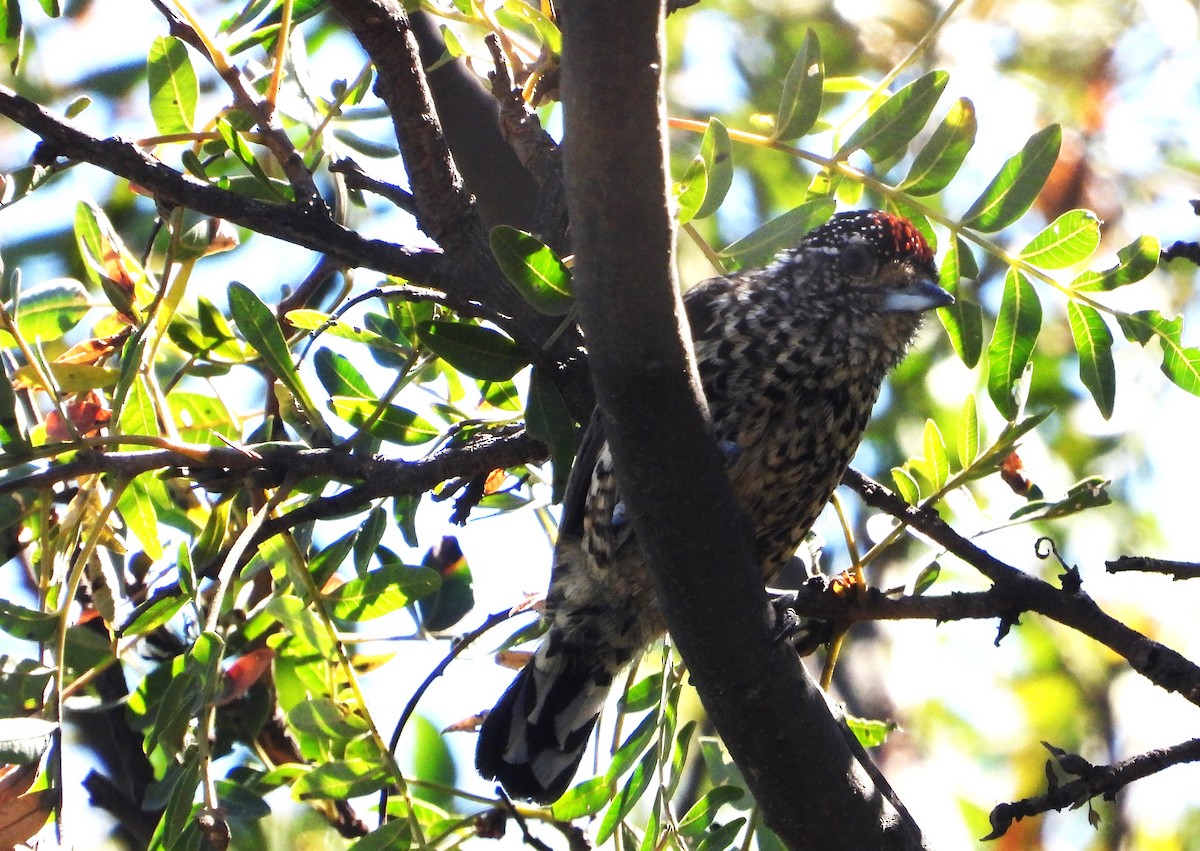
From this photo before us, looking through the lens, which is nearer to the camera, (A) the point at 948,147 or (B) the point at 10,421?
(B) the point at 10,421

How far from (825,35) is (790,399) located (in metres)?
2.53

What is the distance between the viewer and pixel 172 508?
2.62 m

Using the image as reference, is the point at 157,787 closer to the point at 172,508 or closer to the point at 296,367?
the point at 172,508

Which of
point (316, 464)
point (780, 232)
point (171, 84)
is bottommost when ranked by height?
point (316, 464)

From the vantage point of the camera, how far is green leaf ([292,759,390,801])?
2311 millimetres

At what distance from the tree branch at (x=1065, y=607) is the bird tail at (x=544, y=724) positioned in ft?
2.66

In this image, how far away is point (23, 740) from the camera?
1.93 metres

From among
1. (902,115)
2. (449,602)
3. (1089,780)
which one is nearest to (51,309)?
(449,602)

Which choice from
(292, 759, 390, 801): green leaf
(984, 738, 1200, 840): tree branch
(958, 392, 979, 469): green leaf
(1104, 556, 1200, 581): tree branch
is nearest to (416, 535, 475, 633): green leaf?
(292, 759, 390, 801): green leaf

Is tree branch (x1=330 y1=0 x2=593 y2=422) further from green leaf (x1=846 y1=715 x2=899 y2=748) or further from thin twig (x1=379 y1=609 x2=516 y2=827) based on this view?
green leaf (x1=846 y1=715 x2=899 y2=748)

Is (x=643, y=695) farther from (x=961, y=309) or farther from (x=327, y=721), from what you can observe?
(x=961, y=309)

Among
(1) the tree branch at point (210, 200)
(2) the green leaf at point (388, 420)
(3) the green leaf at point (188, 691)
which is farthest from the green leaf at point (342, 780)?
(1) the tree branch at point (210, 200)

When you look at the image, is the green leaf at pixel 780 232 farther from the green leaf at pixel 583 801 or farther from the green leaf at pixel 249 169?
the green leaf at pixel 583 801

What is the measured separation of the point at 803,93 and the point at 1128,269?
2.19ft
